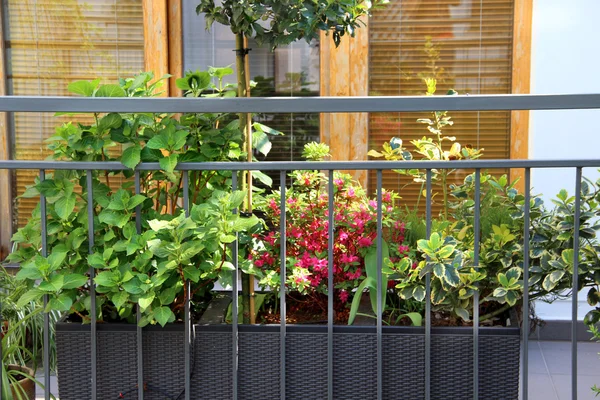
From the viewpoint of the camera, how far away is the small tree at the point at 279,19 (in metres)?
2.21

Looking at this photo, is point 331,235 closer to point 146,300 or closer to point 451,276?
point 451,276

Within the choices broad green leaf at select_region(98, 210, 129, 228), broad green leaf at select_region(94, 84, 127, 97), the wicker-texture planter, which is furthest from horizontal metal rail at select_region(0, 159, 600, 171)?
the wicker-texture planter

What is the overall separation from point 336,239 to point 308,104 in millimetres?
534

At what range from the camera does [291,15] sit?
88.9 inches

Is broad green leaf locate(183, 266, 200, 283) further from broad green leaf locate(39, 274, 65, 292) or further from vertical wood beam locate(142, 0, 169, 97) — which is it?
vertical wood beam locate(142, 0, 169, 97)

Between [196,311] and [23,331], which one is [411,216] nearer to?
[196,311]

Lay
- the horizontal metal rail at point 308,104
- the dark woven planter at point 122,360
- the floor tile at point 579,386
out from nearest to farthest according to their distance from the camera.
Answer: the horizontal metal rail at point 308,104, the dark woven planter at point 122,360, the floor tile at point 579,386

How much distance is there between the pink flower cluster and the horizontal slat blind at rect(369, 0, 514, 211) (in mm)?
1803

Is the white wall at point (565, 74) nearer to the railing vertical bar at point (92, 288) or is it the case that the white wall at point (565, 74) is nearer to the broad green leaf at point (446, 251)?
the broad green leaf at point (446, 251)

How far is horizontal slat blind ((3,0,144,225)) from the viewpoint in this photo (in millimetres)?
4461

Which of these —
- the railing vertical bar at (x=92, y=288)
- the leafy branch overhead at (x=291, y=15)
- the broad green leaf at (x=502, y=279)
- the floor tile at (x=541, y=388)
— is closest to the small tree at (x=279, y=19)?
the leafy branch overhead at (x=291, y=15)

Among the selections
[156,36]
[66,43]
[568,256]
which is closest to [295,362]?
[568,256]

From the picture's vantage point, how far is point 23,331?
3180 mm

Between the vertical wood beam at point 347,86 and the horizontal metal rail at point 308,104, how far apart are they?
2.21 meters
